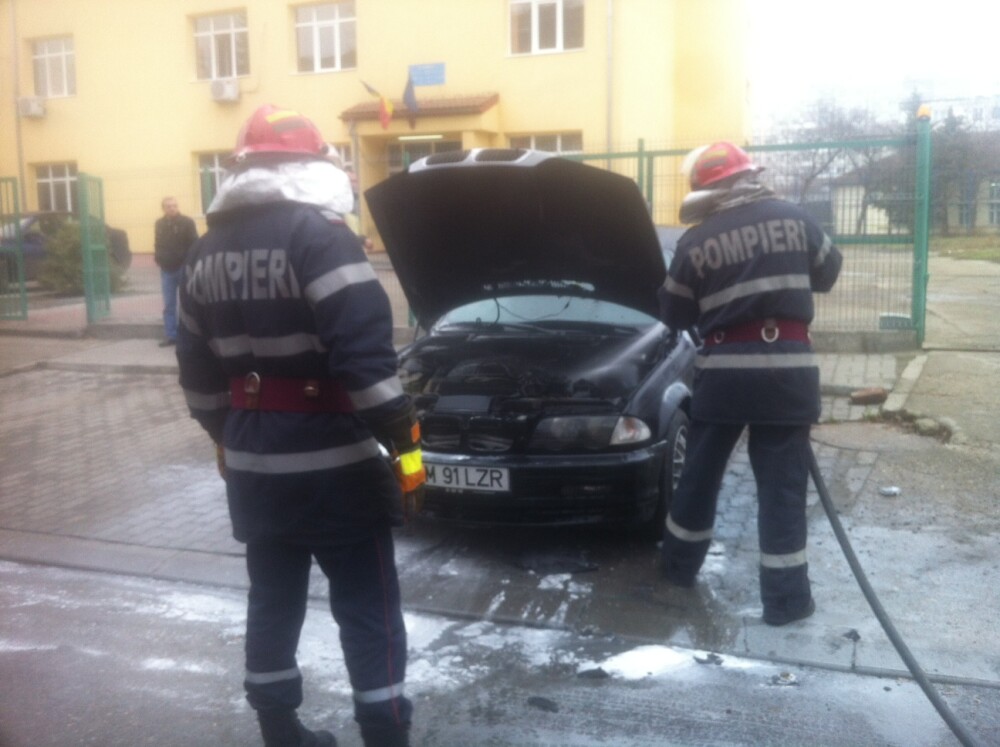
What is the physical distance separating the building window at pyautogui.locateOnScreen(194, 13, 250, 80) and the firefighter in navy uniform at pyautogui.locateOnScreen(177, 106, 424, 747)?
74.6 feet

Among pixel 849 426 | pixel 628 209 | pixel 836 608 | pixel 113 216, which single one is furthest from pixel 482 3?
pixel 836 608

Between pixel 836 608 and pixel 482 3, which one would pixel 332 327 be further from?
pixel 482 3

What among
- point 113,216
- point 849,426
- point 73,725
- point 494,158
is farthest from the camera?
point 113,216

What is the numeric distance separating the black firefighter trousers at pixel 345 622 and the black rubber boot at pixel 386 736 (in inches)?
0.5

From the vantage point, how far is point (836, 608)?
454cm

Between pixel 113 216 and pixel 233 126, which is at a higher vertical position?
pixel 233 126

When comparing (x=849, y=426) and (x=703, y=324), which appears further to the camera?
(x=849, y=426)

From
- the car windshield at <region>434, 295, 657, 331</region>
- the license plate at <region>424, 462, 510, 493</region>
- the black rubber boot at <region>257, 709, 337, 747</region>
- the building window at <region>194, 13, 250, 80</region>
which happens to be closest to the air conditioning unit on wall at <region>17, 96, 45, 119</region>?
the building window at <region>194, 13, 250, 80</region>

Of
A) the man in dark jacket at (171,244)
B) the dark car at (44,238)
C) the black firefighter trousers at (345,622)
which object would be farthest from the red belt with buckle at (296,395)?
the dark car at (44,238)

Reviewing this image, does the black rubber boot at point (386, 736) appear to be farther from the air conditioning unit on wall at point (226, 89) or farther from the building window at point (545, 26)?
the air conditioning unit on wall at point (226, 89)

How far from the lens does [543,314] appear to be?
6.31 m

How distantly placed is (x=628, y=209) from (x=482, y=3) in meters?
17.7

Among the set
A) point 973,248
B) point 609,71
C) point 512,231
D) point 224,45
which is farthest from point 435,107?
point 512,231

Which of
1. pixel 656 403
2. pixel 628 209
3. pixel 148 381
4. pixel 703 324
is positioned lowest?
pixel 148 381
